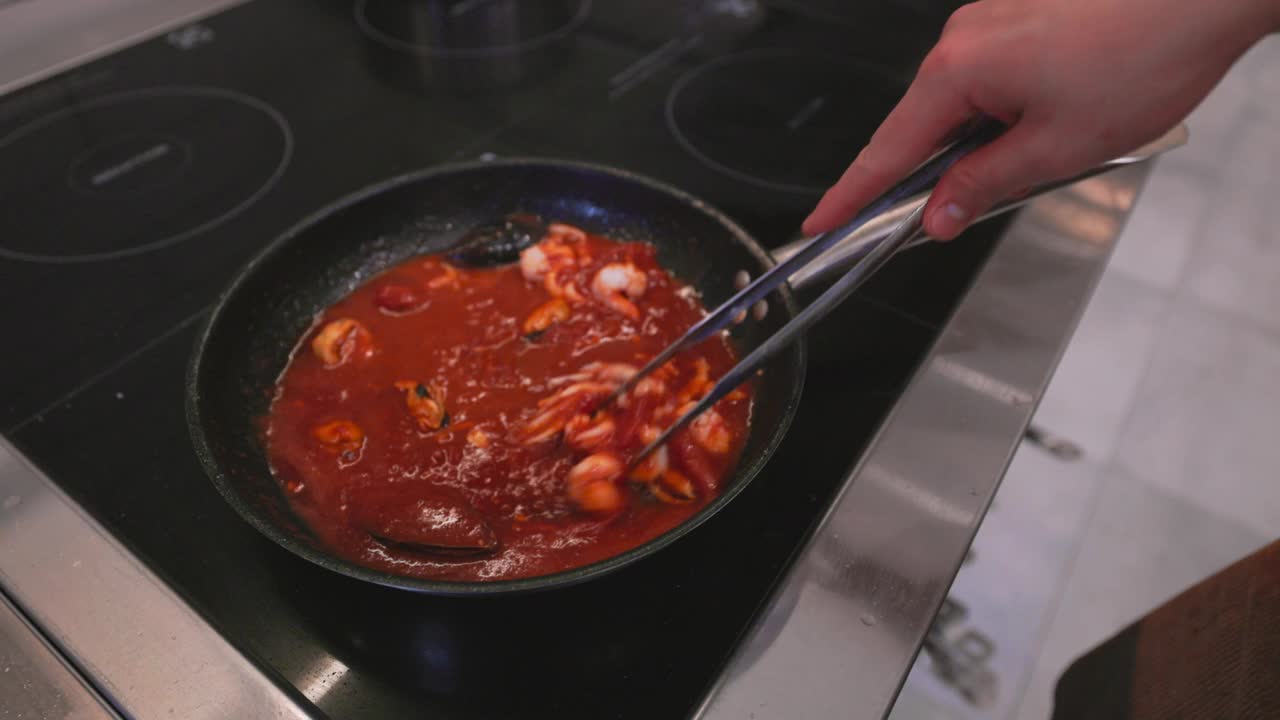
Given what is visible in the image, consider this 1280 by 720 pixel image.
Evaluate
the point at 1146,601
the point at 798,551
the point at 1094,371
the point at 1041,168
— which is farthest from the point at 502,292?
the point at 1094,371

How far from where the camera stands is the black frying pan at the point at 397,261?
2.18 feet

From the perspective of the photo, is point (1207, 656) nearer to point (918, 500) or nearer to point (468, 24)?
point (918, 500)

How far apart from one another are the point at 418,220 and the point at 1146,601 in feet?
5.10

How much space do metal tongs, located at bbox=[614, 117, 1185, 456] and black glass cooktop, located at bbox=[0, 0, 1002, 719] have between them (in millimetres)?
136

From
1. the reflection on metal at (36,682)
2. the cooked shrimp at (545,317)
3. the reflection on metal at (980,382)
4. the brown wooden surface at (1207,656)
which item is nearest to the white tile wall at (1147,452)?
the brown wooden surface at (1207,656)

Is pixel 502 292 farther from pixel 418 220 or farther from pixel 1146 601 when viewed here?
pixel 1146 601

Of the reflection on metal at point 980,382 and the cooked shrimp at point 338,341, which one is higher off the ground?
the cooked shrimp at point 338,341

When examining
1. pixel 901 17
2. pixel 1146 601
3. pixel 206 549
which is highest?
pixel 901 17

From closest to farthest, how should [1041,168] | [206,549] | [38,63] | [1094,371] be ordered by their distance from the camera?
[1041,168] < [206,549] < [38,63] < [1094,371]

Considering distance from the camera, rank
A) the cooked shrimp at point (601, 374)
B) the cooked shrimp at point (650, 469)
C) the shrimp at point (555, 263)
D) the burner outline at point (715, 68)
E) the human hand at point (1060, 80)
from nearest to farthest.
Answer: the human hand at point (1060, 80), the cooked shrimp at point (650, 469), the cooked shrimp at point (601, 374), the shrimp at point (555, 263), the burner outline at point (715, 68)

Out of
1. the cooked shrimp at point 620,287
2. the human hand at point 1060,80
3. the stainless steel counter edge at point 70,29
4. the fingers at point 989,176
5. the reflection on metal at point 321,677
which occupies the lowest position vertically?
the reflection on metal at point 321,677

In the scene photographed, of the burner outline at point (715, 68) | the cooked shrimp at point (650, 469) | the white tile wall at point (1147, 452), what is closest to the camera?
the cooked shrimp at point (650, 469)

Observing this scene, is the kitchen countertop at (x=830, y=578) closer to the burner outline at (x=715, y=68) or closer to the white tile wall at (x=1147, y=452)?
the burner outline at (x=715, y=68)

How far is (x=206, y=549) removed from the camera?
2.35 ft
